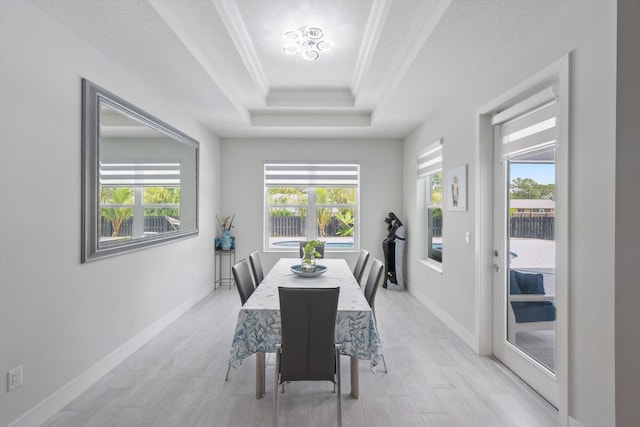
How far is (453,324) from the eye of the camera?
12.0ft

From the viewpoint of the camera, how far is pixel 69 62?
237cm

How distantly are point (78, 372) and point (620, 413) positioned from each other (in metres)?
3.35

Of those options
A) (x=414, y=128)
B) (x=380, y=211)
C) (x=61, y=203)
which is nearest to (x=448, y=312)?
(x=380, y=211)

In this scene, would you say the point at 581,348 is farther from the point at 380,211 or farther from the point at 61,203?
the point at 380,211

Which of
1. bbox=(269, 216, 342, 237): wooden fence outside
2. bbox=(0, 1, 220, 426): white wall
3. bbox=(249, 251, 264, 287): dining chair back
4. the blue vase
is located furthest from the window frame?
bbox=(0, 1, 220, 426): white wall

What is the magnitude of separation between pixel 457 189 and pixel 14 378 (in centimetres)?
382

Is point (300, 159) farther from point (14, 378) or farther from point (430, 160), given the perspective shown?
point (14, 378)

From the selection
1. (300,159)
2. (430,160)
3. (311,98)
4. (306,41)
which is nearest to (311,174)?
(300,159)

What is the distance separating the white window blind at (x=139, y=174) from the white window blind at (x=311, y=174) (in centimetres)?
203

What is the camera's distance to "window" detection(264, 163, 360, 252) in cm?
592

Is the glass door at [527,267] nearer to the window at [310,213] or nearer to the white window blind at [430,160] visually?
the white window blind at [430,160]

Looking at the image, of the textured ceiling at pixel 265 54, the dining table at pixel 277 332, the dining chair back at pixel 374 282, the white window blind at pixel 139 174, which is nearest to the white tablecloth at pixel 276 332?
the dining table at pixel 277 332

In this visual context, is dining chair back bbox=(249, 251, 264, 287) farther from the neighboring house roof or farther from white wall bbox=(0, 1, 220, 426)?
the neighboring house roof

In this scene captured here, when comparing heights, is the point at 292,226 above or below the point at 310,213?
below
